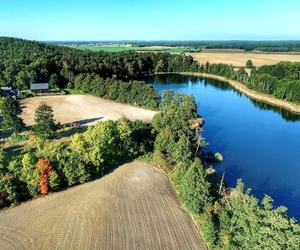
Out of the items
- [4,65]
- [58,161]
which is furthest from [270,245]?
[4,65]

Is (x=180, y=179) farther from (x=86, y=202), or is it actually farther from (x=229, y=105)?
(x=229, y=105)

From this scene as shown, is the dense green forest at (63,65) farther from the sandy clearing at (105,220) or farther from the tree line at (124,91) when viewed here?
the sandy clearing at (105,220)

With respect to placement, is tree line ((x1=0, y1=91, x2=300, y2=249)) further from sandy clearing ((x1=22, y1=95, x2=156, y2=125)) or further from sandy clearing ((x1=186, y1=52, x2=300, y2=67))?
sandy clearing ((x1=186, y1=52, x2=300, y2=67))

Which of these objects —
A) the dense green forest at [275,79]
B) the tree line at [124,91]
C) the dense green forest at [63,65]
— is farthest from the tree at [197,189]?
the dense green forest at [63,65]

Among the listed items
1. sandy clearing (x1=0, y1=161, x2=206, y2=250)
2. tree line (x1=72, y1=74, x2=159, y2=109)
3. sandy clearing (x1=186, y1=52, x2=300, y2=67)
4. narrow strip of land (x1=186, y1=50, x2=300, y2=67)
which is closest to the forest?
tree line (x1=72, y1=74, x2=159, y2=109)

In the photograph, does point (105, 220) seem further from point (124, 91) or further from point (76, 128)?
point (124, 91)

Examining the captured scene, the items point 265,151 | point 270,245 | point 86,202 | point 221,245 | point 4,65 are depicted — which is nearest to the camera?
point 270,245

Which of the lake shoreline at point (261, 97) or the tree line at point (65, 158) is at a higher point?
the tree line at point (65, 158)
